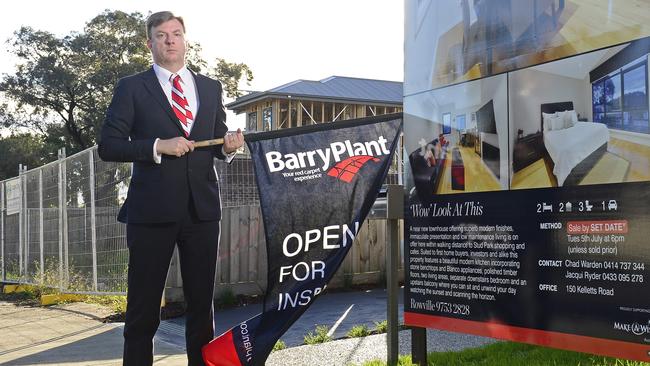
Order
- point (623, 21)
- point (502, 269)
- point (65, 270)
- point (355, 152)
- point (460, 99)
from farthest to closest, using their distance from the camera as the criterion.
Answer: point (65, 270), point (355, 152), point (460, 99), point (502, 269), point (623, 21)

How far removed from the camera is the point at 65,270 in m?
10.1

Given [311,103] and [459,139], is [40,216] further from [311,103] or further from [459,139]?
[311,103]

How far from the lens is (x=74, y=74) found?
1662 inches

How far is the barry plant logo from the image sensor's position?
424cm

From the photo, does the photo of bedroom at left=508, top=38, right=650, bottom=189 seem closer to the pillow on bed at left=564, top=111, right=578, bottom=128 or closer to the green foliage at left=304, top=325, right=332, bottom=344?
the pillow on bed at left=564, top=111, right=578, bottom=128

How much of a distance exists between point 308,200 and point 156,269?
3.44 feet

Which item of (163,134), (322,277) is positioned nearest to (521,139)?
(322,277)

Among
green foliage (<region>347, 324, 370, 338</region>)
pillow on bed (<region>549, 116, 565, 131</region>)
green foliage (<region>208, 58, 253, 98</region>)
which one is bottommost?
green foliage (<region>347, 324, 370, 338</region>)

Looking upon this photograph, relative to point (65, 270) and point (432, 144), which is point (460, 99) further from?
point (65, 270)

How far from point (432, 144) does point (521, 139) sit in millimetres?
658

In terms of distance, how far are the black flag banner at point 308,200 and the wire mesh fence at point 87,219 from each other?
119 inches

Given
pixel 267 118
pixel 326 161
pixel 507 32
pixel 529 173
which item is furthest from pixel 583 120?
pixel 267 118

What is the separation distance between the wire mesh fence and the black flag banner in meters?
3.02

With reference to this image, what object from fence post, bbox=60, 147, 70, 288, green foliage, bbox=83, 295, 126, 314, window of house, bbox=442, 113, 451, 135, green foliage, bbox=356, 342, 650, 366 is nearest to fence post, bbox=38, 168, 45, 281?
fence post, bbox=60, 147, 70, 288
